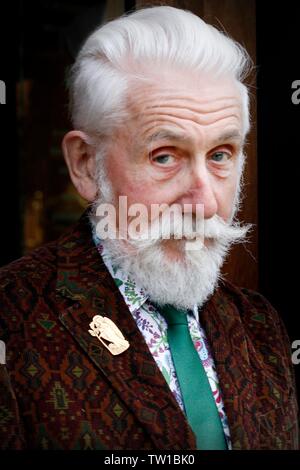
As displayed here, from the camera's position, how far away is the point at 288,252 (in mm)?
2621

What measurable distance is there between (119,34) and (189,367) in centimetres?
100

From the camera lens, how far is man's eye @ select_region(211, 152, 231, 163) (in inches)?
77.6

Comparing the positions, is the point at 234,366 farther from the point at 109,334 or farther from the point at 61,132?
the point at 61,132

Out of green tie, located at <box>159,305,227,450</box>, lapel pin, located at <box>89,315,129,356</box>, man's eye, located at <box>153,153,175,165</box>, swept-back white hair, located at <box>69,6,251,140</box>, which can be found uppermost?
swept-back white hair, located at <box>69,6,251,140</box>

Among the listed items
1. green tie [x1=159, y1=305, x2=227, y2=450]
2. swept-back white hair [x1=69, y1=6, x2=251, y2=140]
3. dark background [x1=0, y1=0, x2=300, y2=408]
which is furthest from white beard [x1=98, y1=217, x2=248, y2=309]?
dark background [x1=0, y1=0, x2=300, y2=408]

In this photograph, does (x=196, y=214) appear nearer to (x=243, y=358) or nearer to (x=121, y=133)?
(x=121, y=133)

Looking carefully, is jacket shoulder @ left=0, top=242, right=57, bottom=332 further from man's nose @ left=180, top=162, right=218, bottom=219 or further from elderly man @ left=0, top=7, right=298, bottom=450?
man's nose @ left=180, top=162, right=218, bottom=219

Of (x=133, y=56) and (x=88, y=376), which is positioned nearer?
(x=88, y=376)

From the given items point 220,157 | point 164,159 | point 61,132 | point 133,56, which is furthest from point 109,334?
point 61,132

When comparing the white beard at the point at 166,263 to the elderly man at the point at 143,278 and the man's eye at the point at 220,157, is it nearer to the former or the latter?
the elderly man at the point at 143,278

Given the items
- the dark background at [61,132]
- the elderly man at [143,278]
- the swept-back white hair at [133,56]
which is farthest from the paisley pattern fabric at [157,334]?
the dark background at [61,132]

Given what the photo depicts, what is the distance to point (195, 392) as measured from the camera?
73.2 inches

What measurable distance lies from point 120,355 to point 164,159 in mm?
568

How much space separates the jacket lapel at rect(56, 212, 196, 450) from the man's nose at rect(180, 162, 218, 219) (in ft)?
1.10
